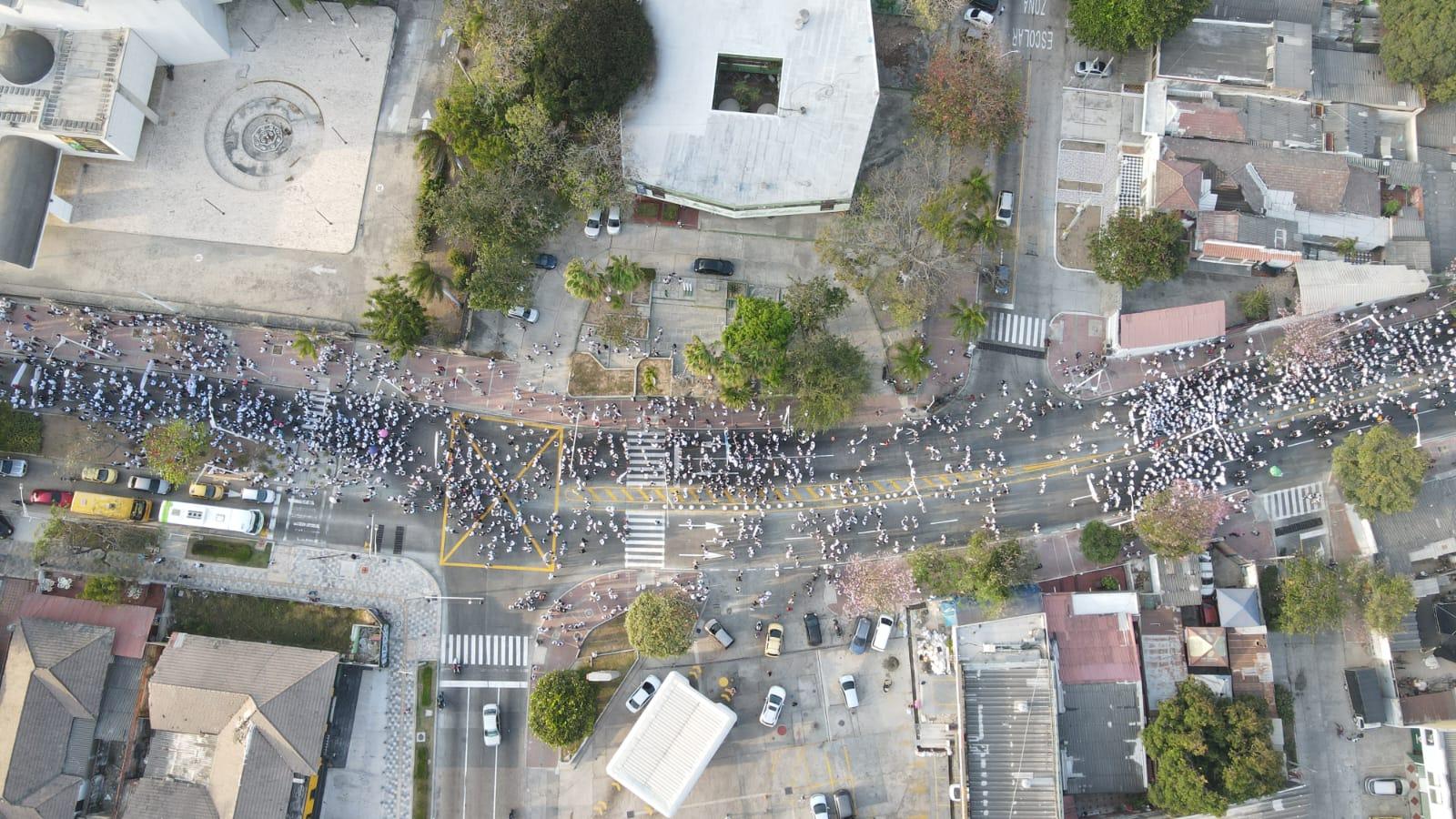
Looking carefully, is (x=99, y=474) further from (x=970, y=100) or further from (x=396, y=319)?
(x=970, y=100)

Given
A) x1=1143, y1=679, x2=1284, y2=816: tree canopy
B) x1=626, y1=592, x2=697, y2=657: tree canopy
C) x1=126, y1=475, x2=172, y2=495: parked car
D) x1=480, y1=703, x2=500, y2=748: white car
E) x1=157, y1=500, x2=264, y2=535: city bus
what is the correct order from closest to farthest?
x1=1143, y1=679, x2=1284, y2=816: tree canopy, x1=626, y1=592, x2=697, y2=657: tree canopy, x1=480, y1=703, x2=500, y2=748: white car, x1=157, y1=500, x2=264, y2=535: city bus, x1=126, y1=475, x2=172, y2=495: parked car

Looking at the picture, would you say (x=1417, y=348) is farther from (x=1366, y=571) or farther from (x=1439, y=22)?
(x=1439, y=22)

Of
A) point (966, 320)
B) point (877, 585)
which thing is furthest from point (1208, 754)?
point (966, 320)

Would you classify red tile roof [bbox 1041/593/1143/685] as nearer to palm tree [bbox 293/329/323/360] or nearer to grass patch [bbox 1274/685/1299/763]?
grass patch [bbox 1274/685/1299/763]

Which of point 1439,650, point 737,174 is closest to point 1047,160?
point 737,174

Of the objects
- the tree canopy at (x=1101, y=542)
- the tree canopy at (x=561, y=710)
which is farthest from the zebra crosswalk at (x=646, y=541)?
the tree canopy at (x=1101, y=542)

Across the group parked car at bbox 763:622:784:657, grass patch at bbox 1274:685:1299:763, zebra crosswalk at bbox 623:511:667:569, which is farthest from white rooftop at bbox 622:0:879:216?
grass patch at bbox 1274:685:1299:763
